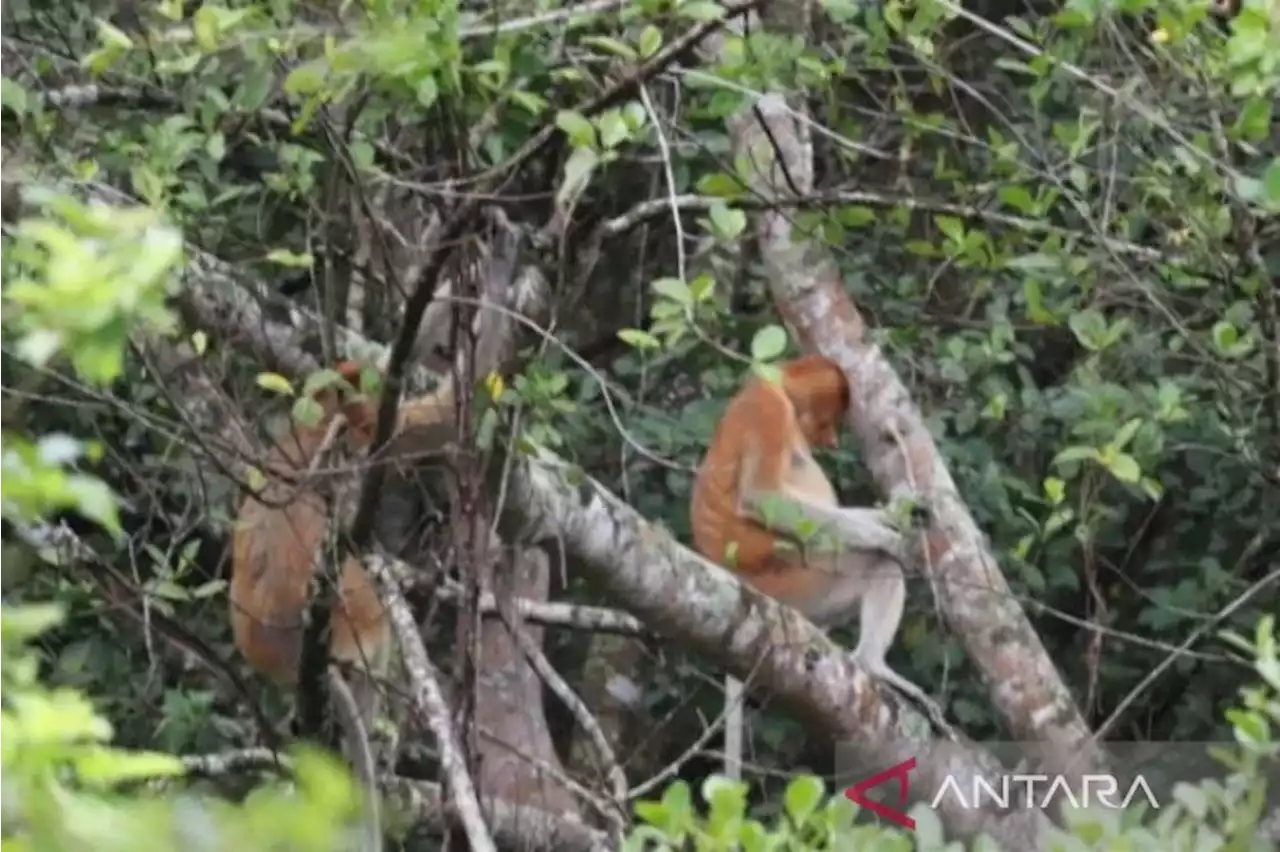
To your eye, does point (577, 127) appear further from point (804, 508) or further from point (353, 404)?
point (804, 508)

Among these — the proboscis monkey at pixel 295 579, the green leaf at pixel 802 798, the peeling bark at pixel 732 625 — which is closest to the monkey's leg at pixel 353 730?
the proboscis monkey at pixel 295 579

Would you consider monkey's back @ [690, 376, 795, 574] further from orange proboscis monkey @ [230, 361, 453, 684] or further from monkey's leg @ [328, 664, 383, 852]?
monkey's leg @ [328, 664, 383, 852]

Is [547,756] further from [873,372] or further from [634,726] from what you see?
[873,372]

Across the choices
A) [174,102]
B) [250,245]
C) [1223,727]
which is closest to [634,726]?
[1223,727]

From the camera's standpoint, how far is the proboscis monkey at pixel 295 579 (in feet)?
10.9

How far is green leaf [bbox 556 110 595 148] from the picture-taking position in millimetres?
2525

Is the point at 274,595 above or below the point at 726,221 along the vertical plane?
below

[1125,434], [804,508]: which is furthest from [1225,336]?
[804,508]

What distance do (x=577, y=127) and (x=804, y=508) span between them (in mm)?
2566

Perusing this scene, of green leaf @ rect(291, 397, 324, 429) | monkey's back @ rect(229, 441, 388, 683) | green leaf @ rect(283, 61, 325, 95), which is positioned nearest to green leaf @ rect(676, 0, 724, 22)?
green leaf @ rect(283, 61, 325, 95)

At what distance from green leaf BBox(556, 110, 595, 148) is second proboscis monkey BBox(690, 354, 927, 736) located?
2.33m

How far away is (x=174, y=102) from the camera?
11.4 ft

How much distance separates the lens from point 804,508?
493cm

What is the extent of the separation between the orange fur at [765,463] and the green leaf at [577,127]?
257 centimetres
